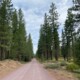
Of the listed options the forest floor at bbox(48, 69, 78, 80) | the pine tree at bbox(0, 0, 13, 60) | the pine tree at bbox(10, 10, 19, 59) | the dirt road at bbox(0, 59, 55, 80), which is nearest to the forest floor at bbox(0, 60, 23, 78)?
the dirt road at bbox(0, 59, 55, 80)

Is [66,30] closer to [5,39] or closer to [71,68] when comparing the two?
[5,39]

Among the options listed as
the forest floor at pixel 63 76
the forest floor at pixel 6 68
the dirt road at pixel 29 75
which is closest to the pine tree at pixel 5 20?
the forest floor at pixel 6 68

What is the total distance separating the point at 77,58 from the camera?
30.9 meters

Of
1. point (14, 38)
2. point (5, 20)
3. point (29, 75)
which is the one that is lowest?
point (29, 75)

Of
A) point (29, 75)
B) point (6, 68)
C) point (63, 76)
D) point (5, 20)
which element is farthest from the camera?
point (5, 20)

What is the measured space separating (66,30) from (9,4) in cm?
1913

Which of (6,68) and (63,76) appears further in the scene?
(6,68)

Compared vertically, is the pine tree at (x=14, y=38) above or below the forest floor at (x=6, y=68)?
above

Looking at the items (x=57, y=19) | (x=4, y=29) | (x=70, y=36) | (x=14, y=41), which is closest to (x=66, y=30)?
(x=70, y=36)

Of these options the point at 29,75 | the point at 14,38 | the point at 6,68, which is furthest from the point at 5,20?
the point at 29,75

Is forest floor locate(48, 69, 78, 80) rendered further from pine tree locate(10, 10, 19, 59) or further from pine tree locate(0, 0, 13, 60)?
pine tree locate(10, 10, 19, 59)

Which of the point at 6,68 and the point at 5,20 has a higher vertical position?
the point at 5,20

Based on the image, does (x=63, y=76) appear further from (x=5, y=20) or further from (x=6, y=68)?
(x=5, y=20)

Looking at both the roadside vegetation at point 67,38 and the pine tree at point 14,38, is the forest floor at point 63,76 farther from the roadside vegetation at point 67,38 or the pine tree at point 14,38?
the pine tree at point 14,38
